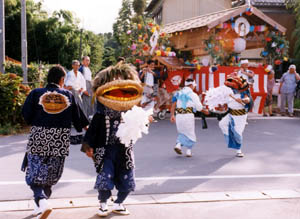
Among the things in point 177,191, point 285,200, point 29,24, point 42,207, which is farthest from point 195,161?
point 29,24

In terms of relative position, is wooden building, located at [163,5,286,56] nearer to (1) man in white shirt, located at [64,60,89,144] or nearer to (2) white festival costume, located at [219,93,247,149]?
(1) man in white shirt, located at [64,60,89,144]

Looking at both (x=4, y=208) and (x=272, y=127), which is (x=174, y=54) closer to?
(x=272, y=127)

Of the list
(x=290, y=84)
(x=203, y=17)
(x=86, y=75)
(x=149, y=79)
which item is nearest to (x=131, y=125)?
(x=86, y=75)

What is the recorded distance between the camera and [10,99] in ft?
34.8

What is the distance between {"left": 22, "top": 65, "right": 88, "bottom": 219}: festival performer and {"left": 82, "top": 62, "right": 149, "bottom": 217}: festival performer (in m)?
0.32

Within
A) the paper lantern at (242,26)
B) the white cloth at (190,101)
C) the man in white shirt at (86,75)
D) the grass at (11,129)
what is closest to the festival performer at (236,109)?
the white cloth at (190,101)

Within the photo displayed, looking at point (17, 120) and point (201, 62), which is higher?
point (201, 62)

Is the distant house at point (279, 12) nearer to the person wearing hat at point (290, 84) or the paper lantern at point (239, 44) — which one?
the person wearing hat at point (290, 84)

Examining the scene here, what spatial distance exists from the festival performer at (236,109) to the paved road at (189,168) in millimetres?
395

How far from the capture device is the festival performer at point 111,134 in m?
4.55

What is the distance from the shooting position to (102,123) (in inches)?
181

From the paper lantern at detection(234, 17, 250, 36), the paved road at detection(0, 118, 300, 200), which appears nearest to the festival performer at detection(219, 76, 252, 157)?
the paved road at detection(0, 118, 300, 200)

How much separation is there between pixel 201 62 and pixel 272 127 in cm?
379

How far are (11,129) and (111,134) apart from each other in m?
6.61
